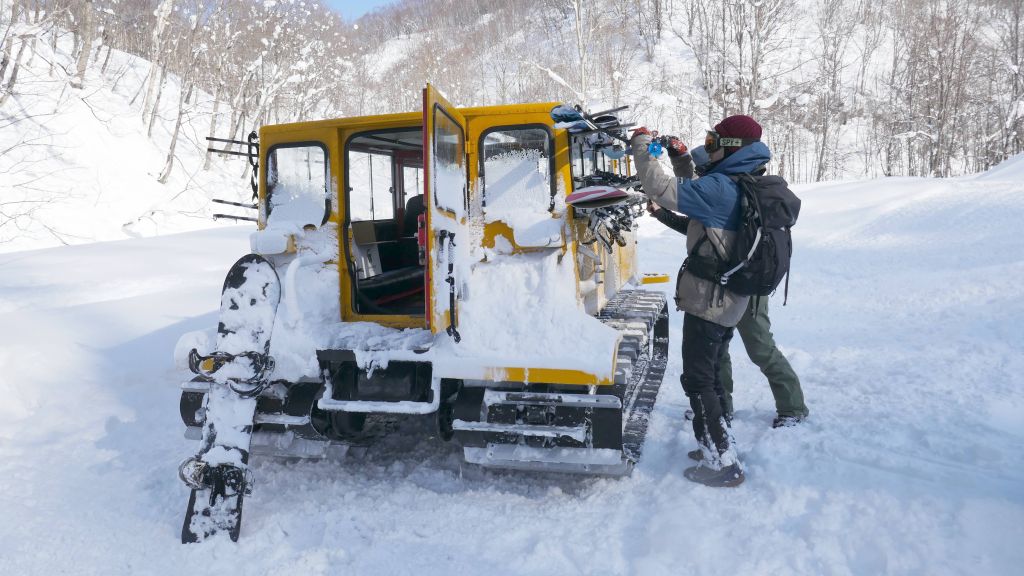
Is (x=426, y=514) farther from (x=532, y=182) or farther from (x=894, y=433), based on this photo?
(x=894, y=433)

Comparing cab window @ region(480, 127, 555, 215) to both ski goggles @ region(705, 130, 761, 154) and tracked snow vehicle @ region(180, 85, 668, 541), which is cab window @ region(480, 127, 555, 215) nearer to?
tracked snow vehicle @ region(180, 85, 668, 541)

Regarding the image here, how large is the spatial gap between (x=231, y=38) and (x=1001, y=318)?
25134mm

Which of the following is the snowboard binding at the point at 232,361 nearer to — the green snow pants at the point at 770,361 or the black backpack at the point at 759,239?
the black backpack at the point at 759,239

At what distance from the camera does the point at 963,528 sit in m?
2.88

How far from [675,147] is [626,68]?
28.9m

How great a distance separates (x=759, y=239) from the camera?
11.2 ft

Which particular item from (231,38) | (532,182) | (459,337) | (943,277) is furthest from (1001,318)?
(231,38)

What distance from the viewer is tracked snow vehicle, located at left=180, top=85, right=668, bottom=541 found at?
341 cm

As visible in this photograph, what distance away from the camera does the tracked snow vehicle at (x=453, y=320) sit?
3.41 m

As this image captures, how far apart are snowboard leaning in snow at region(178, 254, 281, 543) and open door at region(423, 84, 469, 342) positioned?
101cm

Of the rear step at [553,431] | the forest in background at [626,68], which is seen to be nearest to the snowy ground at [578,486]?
the rear step at [553,431]

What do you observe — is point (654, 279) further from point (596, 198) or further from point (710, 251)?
point (596, 198)

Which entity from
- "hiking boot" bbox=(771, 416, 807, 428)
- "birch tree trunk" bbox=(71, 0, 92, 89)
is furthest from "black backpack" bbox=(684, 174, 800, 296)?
"birch tree trunk" bbox=(71, 0, 92, 89)

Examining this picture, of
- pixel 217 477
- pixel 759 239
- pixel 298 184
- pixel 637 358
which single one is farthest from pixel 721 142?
pixel 217 477
